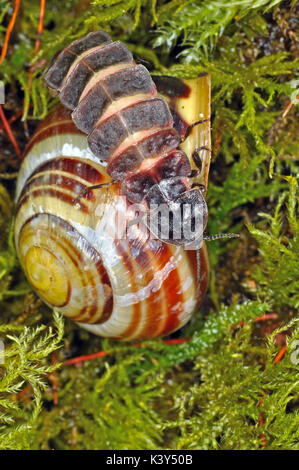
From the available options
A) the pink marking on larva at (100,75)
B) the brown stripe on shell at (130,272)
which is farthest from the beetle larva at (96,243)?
the pink marking on larva at (100,75)

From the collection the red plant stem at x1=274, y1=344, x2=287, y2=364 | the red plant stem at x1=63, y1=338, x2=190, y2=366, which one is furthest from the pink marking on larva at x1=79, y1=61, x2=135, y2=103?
the red plant stem at x1=274, y1=344, x2=287, y2=364

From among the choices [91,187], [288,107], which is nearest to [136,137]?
[91,187]

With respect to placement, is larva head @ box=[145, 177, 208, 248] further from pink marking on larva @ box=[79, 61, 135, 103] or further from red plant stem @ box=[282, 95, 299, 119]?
red plant stem @ box=[282, 95, 299, 119]

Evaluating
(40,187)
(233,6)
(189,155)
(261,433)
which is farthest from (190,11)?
(261,433)

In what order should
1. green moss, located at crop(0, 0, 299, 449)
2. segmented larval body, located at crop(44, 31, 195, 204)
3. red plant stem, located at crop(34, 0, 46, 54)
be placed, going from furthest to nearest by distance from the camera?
red plant stem, located at crop(34, 0, 46, 54)
green moss, located at crop(0, 0, 299, 449)
segmented larval body, located at crop(44, 31, 195, 204)

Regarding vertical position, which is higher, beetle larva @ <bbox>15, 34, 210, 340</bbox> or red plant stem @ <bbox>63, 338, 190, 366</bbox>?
beetle larva @ <bbox>15, 34, 210, 340</bbox>

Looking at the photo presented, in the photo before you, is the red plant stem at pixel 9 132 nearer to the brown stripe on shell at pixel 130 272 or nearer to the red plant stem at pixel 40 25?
the red plant stem at pixel 40 25
